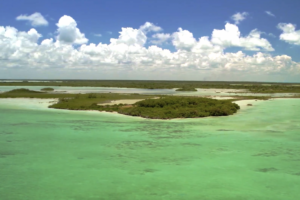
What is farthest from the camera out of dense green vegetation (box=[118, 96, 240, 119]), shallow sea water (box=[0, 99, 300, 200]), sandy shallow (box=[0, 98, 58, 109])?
sandy shallow (box=[0, 98, 58, 109])

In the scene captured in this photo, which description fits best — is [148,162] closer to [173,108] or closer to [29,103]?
[173,108]

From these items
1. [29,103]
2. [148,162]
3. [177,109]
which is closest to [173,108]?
[177,109]

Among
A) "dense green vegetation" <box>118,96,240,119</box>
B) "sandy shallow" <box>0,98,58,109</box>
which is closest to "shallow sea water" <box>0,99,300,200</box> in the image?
"dense green vegetation" <box>118,96,240,119</box>

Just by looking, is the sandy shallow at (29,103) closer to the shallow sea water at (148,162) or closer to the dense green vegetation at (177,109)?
the dense green vegetation at (177,109)

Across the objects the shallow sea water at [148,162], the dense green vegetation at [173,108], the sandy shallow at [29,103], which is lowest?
the shallow sea water at [148,162]

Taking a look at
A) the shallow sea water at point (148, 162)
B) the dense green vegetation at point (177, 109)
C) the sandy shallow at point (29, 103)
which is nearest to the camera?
the shallow sea water at point (148, 162)

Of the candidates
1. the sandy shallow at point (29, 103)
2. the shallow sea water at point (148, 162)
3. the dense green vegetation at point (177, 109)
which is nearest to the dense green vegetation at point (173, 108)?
the dense green vegetation at point (177, 109)

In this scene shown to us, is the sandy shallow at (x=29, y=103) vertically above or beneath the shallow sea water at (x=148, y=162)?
above

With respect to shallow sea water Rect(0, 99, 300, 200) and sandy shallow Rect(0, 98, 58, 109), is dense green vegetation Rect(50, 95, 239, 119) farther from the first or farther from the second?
shallow sea water Rect(0, 99, 300, 200)

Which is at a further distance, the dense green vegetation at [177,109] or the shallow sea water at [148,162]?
the dense green vegetation at [177,109]
